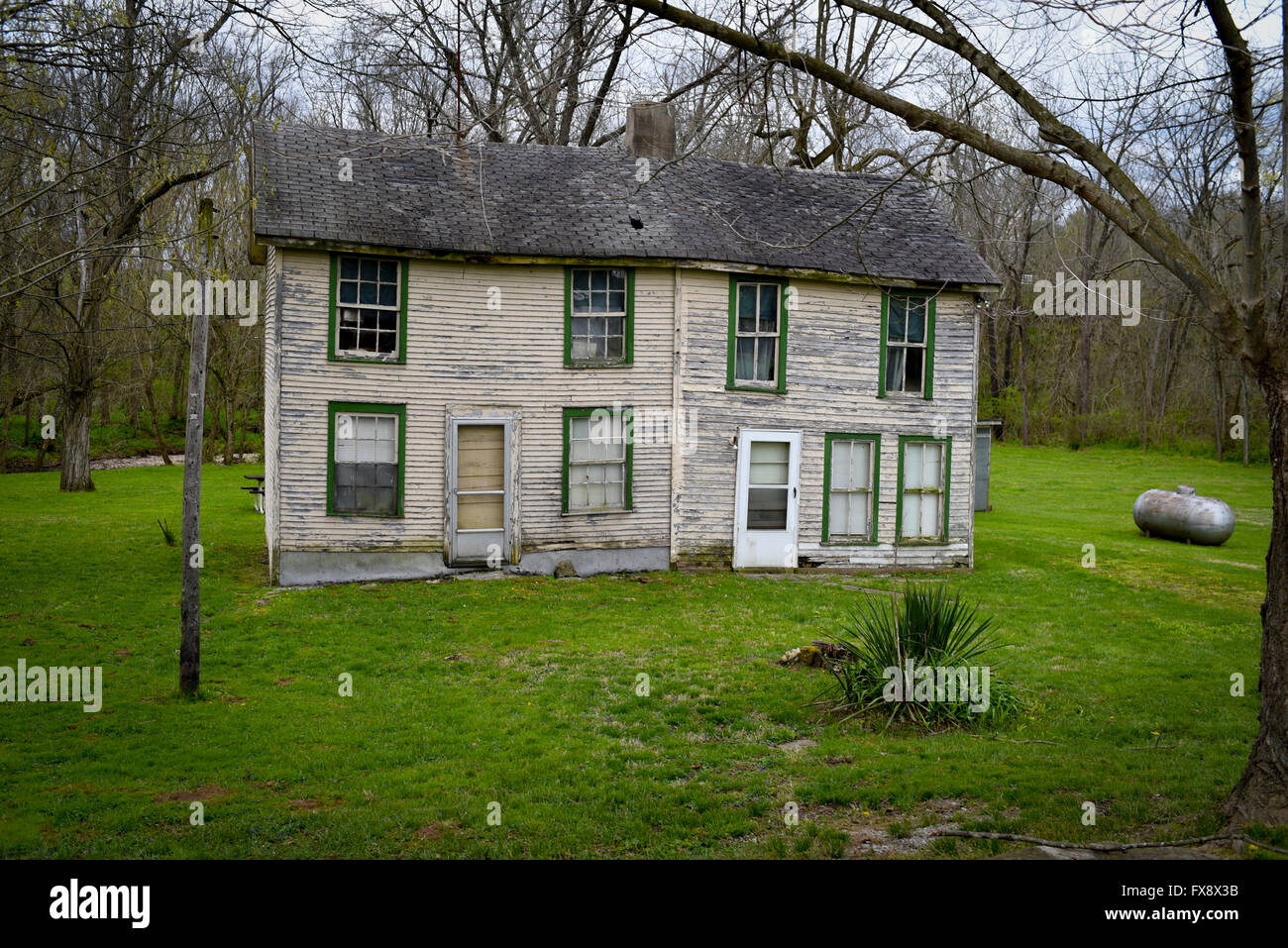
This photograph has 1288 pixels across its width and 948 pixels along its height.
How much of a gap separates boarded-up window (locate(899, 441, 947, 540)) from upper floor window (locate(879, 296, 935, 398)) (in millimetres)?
1143

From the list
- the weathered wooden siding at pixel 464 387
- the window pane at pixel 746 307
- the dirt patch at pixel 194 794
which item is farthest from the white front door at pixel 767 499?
the dirt patch at pixel 194 794

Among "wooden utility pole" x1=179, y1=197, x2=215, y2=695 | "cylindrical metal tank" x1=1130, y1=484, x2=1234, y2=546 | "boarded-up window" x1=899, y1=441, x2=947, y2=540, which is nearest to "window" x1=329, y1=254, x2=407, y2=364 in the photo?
"wooden utility pole" x1=179, y1=197, x2=215, y2=695

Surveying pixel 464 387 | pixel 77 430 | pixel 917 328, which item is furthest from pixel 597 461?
pixel 77 430

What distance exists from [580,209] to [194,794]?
44.3 feet

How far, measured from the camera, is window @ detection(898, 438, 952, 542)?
19.7 metres

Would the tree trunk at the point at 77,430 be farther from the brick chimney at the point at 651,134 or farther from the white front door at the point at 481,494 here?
the brick chimney at the point at 651,134

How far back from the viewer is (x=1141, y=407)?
46.5 m

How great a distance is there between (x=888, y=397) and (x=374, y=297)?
979 cm

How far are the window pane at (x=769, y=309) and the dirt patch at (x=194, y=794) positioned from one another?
44.0 feet

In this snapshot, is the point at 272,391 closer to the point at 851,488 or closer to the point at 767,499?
the point at 767,499

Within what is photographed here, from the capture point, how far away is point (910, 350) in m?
19.8

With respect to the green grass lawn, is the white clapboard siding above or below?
above

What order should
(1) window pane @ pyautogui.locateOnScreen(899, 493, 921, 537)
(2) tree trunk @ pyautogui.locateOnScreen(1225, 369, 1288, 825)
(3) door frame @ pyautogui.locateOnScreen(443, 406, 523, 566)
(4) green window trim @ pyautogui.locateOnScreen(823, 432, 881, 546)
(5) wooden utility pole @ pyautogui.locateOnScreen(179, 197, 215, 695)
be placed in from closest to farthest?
(2) tree trunk @ pyautogui.locateOnScreen(1225, 369, 1288, 825)
(5) wooden utility pole @ pyautogui.locateOnScreen(179, 197, 215, 695)
(3) door frame @ pyautogui.locateOnScreen(443, 406, 523, 566)
(4) green window trim @ pyautogui.locateOnScreen(823, 432, 881, 546)
(1) window pane @ pyautogui.locateOnScreen(899, 493, 921, 537)

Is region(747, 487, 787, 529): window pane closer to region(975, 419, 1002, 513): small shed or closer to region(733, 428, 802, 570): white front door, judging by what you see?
region(733, 428, 802, 570): white front door
